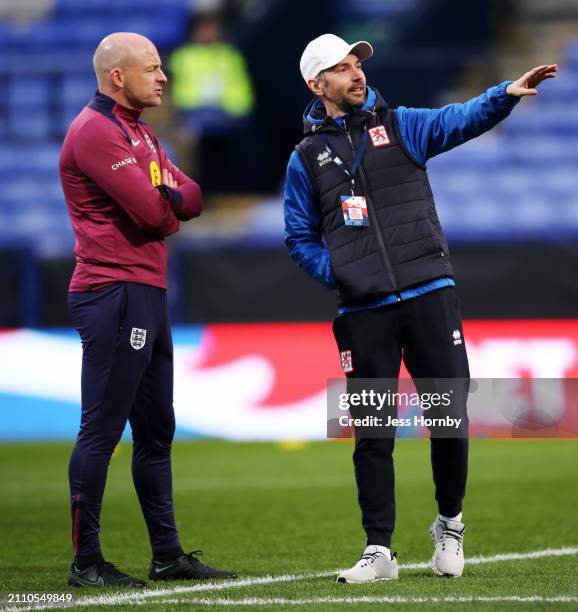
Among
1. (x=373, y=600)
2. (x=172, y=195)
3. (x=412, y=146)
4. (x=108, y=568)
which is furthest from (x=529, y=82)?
(x=108, y=568)

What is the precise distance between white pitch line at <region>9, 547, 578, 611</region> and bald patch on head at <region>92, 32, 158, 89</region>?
6.46ft

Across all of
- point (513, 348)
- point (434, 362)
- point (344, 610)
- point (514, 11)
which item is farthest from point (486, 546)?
point (514, 11)

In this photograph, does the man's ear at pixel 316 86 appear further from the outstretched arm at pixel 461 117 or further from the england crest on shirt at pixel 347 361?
the england crest on shirt at pixel 347 361

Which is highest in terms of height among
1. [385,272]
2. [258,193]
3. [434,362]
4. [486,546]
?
[258,193]

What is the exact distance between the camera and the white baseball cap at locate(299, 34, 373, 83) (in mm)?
5047

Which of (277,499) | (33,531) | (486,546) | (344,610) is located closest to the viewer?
(344,610)

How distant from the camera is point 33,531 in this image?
22.5ft

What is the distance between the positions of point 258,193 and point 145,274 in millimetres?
12113

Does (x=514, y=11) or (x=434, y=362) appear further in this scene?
(x=514, y=11)

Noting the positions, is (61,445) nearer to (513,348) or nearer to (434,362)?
(513,348)

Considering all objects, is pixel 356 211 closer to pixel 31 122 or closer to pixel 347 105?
pixel 347 105

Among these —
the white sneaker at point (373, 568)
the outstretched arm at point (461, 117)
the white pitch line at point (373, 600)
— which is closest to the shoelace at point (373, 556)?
the white sneaker at point (373, 568)

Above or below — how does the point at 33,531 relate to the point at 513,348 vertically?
below

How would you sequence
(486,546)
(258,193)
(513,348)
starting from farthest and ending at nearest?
(258,193)
(513,348)
(486,546)
